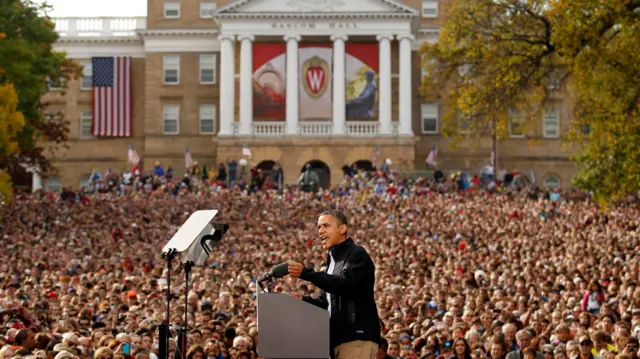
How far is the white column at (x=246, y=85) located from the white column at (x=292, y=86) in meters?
2.12

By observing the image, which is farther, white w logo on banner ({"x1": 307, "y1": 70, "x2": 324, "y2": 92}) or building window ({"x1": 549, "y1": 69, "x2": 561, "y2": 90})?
white w logo on banner ({"x1": 307, "y1": 70, "x2": 324, "y2": 92})

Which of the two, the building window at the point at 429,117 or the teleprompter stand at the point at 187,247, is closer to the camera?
the teleprompter stand at the point at 187,247

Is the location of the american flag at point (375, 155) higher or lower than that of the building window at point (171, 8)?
lower

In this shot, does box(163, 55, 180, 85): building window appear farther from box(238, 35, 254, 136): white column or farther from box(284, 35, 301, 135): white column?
box(284, 35, 301, 135): white column

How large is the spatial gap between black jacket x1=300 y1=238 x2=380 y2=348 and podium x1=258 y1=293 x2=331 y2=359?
591 mm

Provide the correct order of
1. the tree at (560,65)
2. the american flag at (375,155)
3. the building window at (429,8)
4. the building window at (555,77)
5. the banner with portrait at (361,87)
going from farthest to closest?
the building window at (429,8) → the banner with portrait at (361,87) → the american flag at (375,155) → the building window at (555,77) → the tree at (560,65)

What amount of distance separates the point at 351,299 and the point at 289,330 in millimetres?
933

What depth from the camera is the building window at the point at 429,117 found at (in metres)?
76.3

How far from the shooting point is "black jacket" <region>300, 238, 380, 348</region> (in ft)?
31.1

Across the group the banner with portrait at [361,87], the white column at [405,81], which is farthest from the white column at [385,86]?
the white column at [405,81]

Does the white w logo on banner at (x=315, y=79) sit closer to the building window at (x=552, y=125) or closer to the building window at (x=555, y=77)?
the building window at (x=552, y=125)

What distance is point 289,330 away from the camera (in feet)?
28.8

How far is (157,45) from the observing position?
76500 millimetres

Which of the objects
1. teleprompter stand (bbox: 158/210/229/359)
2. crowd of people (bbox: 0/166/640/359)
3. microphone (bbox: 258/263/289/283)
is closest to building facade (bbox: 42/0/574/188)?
crowd of people (bbox: 0/166/640/359)
